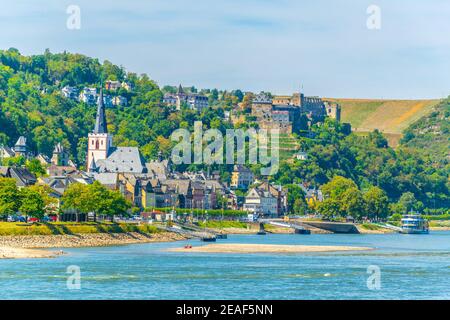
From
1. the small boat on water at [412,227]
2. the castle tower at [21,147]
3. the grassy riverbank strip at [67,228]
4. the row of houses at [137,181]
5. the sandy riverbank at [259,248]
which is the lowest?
the small boat on water at [412,227]

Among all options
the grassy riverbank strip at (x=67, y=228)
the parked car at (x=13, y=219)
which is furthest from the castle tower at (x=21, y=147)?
the parked car at (x=13, y=219)

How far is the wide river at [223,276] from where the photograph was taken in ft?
223

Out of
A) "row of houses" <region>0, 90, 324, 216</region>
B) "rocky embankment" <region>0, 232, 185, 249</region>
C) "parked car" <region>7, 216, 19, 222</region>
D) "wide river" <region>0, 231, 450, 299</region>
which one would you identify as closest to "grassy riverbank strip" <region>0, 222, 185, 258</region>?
"rocky embankment" <region>0, 232, 185, 249</region>

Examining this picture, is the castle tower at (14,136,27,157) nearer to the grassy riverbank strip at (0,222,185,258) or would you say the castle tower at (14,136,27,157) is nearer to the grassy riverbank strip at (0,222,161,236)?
the grassy riverbank strip at (0,222,185,258)

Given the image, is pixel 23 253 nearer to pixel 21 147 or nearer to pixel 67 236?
pixel 67 236

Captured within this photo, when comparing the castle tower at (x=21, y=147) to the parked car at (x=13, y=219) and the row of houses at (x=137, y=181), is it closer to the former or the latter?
the row of houses at (x=137, y=181)

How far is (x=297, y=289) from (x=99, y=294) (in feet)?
40.9

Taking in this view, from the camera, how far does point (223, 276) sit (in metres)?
78.5

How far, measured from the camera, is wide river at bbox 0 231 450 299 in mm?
68000

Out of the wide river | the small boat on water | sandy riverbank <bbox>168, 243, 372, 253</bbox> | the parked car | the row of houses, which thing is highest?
the row of houses

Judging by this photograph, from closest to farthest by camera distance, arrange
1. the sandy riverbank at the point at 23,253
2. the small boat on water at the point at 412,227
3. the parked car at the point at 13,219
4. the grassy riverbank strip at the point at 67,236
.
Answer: the sandy riverbank at the point at 23,253 < the grassy riverbank strip at the point at 67,236 < the parked car at the point at 13,219 < the small boat on water at the point at 412,227

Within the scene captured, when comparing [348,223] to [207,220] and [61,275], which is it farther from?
[61,275]

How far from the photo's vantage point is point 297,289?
7081 cm
